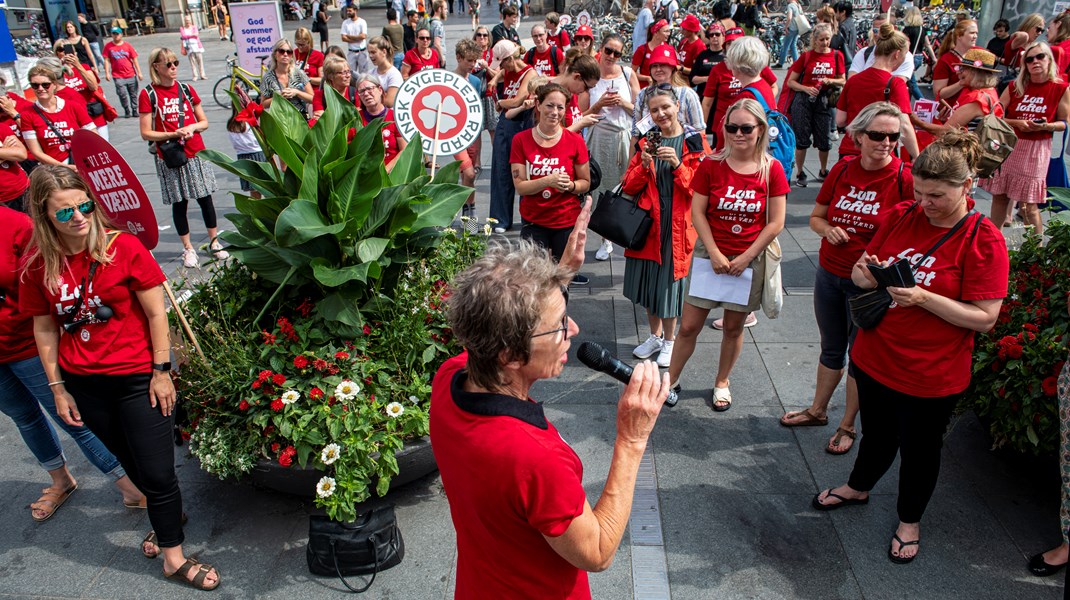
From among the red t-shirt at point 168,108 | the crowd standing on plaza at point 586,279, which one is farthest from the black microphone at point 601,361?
the red t-shirt at point 168,108

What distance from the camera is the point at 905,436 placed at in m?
3.23

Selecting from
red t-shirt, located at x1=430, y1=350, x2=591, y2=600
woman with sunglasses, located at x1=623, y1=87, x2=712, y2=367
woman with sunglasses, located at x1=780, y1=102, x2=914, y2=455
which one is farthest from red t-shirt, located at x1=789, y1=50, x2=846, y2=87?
red t-shirt, located at x1=430, y1=350, x2=591, y2=600

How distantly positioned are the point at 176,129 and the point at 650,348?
485 centimetres

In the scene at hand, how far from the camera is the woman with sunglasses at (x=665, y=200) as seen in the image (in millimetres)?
4625

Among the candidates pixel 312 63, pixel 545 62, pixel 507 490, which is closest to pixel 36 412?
pixel 507 490

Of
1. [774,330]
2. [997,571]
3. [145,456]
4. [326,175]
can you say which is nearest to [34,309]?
[145,456]

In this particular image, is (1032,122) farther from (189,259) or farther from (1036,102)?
(189,259)

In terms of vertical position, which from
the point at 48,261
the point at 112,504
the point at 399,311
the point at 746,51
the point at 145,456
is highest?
the point at 746,51

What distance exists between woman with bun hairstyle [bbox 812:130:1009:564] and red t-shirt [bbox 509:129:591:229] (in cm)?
242

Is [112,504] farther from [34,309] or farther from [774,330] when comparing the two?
[774,330]

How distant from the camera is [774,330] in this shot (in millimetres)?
5617

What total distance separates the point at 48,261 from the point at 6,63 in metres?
13.0

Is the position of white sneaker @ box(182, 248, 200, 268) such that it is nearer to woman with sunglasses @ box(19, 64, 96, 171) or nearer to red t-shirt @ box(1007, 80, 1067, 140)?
woman with sunglasses @ box(19, 64, 96, 171)

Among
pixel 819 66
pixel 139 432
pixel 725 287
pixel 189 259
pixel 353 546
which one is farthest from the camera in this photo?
pixel 819 66
